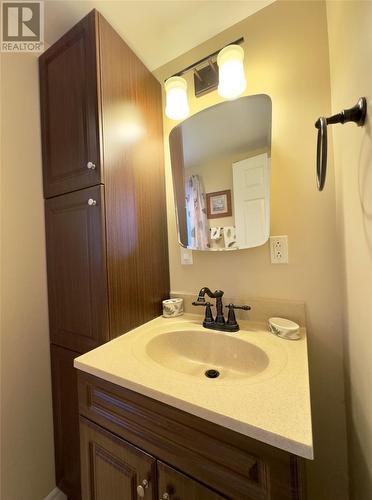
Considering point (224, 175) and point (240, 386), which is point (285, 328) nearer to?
point (240, 386)

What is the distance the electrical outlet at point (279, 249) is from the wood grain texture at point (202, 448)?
2.15 ft

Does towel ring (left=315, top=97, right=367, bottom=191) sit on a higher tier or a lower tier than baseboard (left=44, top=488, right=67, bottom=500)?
higher

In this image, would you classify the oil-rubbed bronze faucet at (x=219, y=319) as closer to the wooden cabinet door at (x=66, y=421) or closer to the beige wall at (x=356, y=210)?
the beige wall at (x=356, y=210)

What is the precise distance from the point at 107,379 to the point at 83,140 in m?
0.90

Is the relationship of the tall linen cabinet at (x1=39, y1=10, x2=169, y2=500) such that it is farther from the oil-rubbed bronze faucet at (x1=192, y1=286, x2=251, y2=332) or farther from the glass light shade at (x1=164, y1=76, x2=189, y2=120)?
the oil-rubbed bronze faucet at (x1=192, y1=286, x2=251, y2=332)

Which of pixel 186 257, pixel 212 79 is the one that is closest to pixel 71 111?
pixel 212 79

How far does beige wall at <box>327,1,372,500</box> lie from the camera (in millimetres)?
511

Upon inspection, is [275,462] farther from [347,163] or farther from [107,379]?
[347,163]

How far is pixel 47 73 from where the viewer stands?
1.02 meters

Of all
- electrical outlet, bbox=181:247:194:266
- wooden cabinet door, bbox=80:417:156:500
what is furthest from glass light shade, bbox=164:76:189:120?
wooden cabinet door, bbox=80:417:156:500

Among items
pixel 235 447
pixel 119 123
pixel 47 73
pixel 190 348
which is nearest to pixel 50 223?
pixel 119 123

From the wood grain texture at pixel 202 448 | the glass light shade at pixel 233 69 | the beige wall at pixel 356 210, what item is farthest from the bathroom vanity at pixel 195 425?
the glass light shade at pixel 233 69

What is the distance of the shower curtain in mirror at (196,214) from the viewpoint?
42.8 inches

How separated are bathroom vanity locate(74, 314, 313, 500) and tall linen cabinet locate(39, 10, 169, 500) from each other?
0.77 feet
